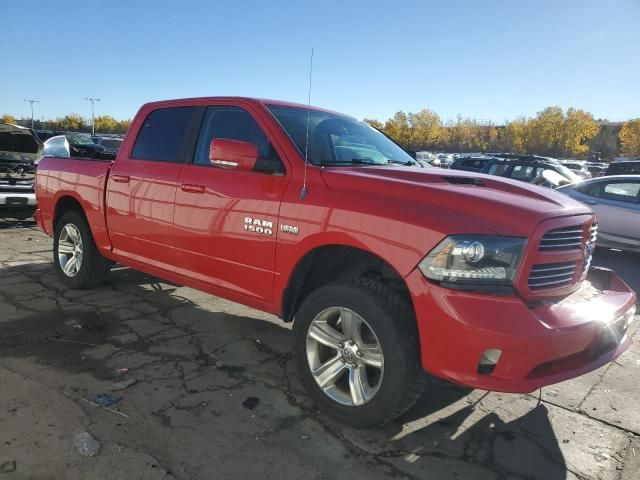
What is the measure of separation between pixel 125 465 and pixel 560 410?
2.67 metres

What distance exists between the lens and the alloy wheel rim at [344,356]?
2805 millimetres

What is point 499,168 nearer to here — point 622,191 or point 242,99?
point 622,191

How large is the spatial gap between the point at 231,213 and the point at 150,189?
1.06 metres

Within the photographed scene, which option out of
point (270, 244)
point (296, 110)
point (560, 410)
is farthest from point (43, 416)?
point (560, 410)

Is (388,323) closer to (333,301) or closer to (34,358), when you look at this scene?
(333,301)

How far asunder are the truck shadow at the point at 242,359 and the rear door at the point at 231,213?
602mm

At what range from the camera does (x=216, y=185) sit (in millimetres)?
3555

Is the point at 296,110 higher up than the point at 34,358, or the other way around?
the point at 296,110

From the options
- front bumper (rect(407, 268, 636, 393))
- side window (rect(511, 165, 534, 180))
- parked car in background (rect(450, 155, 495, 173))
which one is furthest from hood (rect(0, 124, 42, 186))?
parked car in background (rect(450, 155, 495, 173))

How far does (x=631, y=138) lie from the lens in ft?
263

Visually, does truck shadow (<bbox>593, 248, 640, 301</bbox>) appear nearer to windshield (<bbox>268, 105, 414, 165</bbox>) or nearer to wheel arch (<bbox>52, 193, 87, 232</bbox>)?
windshield (<bbox>268, 105, 414, 165</bbox>)

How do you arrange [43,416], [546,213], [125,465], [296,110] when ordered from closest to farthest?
[125,465], [546,213], [43,416], [296,110]

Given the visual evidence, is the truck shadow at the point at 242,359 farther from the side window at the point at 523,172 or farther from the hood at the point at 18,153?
the side window at the point at 523,172

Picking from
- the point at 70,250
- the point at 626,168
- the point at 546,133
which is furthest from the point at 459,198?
the point at 546,133
